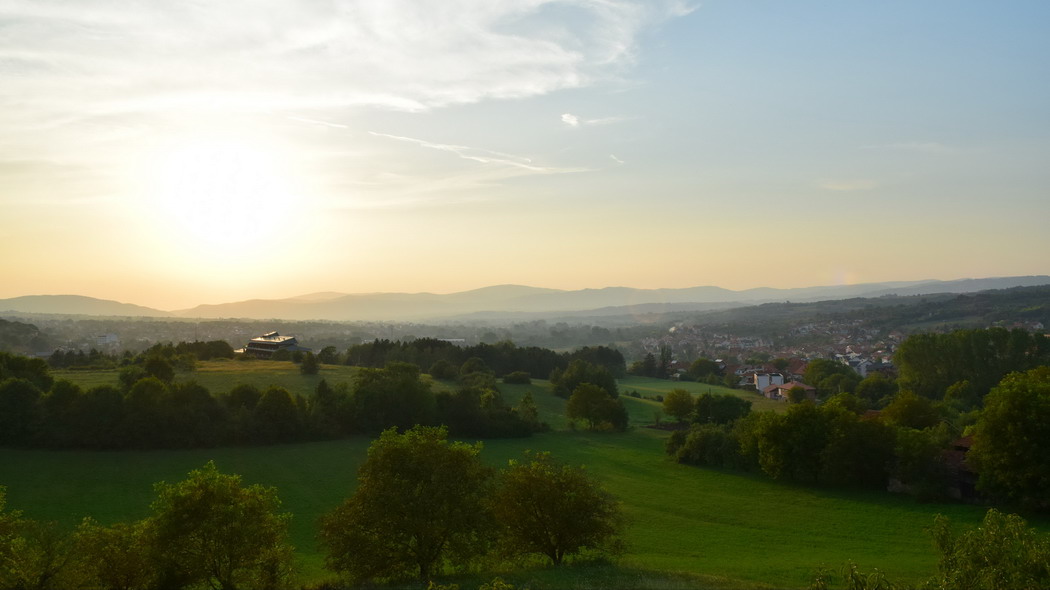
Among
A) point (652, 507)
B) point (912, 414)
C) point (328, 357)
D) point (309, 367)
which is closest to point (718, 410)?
point (912, 414)

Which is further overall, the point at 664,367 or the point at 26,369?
the point at 664,367

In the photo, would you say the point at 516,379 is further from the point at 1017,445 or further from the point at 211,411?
the point at 1017,445

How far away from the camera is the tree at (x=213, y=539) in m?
22.0

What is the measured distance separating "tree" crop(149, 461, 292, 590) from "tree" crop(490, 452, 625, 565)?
28.9 ft

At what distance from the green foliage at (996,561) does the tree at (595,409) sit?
53554mm

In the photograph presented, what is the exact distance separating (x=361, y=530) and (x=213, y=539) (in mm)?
5421

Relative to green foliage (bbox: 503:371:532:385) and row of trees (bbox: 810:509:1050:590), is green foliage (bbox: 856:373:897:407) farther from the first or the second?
row of trees (bbox: 810:509:1050:590)

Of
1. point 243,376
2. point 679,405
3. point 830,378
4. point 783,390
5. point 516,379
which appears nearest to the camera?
point 243,376

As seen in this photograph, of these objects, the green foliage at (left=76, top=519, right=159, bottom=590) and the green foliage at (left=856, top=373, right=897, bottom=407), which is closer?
the green foliage at (left=76, top=519, right=159, bottom=590)

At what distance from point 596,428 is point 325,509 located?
35706mm

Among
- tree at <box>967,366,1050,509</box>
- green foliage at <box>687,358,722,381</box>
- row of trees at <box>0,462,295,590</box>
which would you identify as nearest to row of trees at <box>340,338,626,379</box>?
green foliage at <box>687,358,722,381</box>

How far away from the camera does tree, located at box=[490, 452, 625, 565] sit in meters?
27.3

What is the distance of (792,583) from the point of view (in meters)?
25.0

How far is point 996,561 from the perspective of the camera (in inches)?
524
